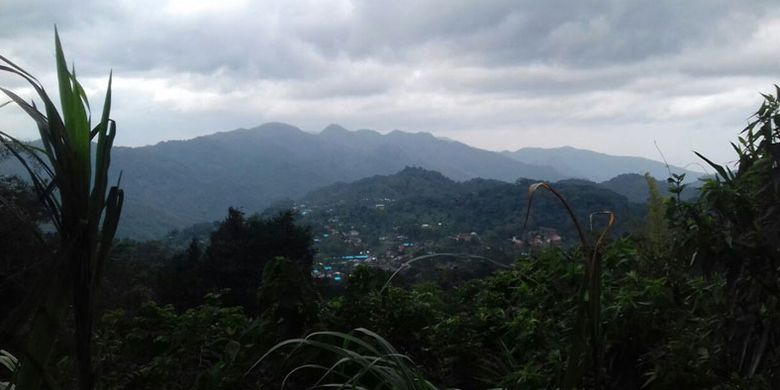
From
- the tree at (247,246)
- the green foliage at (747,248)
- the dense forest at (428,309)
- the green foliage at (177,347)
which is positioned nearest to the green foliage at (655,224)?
the dense forest at (428,309)

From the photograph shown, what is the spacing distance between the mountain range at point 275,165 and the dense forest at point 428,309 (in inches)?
1776

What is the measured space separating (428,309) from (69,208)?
150 centimetres

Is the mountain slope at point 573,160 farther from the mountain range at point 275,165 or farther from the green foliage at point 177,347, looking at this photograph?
the green foliage at point 177,347

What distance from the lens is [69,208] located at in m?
0.95

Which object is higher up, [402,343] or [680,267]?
[680,267]

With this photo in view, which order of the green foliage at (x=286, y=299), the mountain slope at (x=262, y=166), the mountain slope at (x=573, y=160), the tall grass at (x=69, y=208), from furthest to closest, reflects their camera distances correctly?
the mountain slope at (x=573, y=160) < the mountain slope at (x=262, y=166) < the green foliage at (x=286, y=299) < the tall grass at (x=69, y=208)

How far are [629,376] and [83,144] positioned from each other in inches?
Answer: 58.0

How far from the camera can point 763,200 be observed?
1.38 meters

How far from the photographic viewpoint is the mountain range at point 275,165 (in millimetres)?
73438

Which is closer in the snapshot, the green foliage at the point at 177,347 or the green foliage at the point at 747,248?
A: the green foliage at the point at 747,248

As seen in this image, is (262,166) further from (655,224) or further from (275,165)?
(655,224)

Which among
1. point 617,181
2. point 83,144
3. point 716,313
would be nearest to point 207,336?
point 83,144

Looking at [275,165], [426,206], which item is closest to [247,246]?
[426,206]

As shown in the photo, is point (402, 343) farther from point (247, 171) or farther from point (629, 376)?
point (247, 171)
